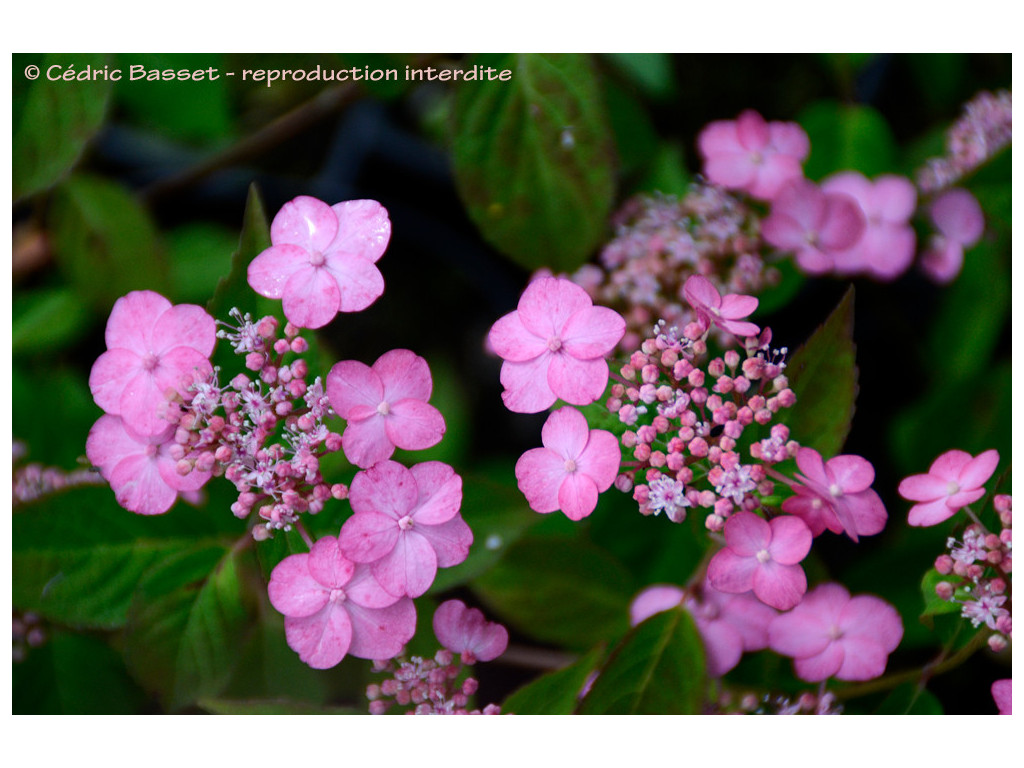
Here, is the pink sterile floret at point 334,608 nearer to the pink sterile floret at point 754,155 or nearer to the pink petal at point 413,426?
the pink petal at point 413,426

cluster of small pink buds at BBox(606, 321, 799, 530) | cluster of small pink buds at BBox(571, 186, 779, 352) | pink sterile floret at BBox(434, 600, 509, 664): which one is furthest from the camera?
cluster of small pink buds at BBox(571, 186, 779, 352)

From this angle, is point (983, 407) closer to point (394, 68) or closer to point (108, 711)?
point (394, 68)

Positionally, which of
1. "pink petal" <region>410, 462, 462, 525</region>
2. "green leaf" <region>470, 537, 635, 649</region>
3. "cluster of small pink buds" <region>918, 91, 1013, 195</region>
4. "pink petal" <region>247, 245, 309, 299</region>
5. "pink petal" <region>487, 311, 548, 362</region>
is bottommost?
"green leaf" <region>470, 537, 635, 649</region>

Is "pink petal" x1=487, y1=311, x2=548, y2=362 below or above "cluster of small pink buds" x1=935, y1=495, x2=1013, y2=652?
above

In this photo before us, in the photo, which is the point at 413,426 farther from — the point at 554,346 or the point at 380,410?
the point at 554,346

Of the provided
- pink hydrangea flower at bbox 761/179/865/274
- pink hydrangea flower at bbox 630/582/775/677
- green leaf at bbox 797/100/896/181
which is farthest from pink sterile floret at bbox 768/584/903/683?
green leaf at bbox 797/100/896/181

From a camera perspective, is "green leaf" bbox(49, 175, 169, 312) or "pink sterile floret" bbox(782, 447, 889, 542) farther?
"green leaf" bbox(49, 175, 169, 312)

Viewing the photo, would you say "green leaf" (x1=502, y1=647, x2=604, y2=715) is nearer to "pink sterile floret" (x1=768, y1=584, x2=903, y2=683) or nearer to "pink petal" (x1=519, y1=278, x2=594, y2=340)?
"pink sterile floret" (x1=768, y1=584, x2=903, y2=683)

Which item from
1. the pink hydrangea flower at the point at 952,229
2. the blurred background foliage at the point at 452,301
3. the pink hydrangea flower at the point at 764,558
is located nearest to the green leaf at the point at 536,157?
the blurred background foliage at the point at 452,301
